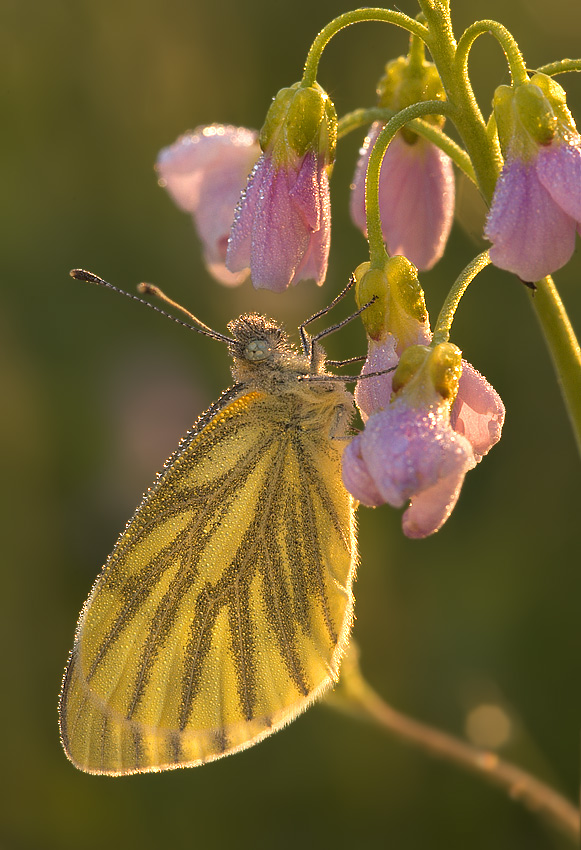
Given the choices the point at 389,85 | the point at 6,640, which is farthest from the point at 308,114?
the point at 6,640

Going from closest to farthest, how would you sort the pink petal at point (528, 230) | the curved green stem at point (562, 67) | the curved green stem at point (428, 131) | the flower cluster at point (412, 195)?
the pink petal at point (528, 230), the curved green stem at point (562, 67), the curved green stem at point (428, 131), the flower cluster at point (412, 195)

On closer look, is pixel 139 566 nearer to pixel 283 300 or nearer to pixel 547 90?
pixel 547 90

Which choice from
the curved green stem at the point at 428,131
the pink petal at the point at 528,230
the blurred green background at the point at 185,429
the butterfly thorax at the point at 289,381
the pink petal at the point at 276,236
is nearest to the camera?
the pink petal at the point at 528,230

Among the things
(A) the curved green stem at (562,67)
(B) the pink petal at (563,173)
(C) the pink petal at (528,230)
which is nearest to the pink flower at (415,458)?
(C) the pink petal at (528,230)

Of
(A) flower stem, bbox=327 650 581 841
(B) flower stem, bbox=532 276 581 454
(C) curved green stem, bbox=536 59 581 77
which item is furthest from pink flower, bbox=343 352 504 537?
(A) flower stem, bbox=327 650 581 841

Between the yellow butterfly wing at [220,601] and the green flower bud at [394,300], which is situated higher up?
the green flower bud at [394,300]

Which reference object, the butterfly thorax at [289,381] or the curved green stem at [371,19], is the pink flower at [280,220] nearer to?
the curved green stem at [371,19]

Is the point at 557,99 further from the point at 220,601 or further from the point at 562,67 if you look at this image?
the point at 220,601
